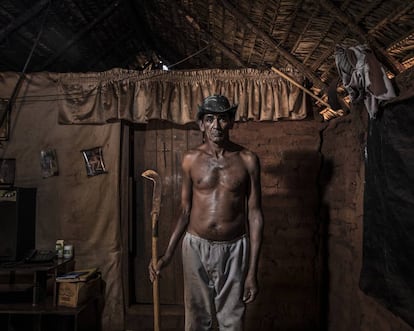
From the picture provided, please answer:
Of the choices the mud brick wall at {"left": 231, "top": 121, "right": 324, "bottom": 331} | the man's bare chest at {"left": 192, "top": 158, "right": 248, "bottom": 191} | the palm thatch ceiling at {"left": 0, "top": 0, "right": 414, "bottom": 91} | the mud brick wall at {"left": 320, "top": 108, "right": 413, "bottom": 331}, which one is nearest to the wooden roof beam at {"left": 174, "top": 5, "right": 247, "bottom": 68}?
the palm thatch ceiling at {"left": 0, "top": 0, "right": 414, "bottom": 91}

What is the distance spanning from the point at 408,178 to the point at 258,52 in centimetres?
256

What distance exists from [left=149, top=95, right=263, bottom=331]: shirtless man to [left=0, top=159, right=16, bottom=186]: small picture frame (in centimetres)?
247

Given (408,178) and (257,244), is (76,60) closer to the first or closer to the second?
(257,244)

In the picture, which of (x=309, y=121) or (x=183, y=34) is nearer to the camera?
(x=309, y=121)

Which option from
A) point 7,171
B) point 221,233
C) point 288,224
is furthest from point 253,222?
point 7,171

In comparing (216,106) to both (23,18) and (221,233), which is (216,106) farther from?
(23,18)

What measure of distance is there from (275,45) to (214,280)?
93.1 inches

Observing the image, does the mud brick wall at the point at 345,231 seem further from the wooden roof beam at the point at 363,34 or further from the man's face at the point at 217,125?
the man's face at the point at 217,125

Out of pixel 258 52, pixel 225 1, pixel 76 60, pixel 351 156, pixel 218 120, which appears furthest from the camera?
pixel 76 60

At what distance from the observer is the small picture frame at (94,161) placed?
397cm

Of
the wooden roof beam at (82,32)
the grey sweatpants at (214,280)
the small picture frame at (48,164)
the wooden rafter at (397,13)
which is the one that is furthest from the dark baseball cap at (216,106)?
the wooden roof beam at (82,32)

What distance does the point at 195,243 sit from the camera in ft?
8.23

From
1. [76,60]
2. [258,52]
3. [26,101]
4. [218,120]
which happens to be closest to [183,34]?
[258,52]

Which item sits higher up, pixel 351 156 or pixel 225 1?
pixel 225 1
